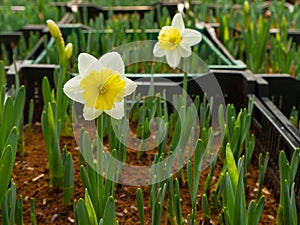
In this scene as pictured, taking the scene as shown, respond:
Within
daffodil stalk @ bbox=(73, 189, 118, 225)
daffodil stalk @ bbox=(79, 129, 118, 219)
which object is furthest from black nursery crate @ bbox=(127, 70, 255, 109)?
daffodil stalk @ bbox=(73, 189, 118, 225)

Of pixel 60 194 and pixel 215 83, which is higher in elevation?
pixel 215 83

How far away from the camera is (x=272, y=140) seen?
1548 millimetres

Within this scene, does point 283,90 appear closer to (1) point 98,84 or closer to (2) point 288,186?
(2) point 288,186

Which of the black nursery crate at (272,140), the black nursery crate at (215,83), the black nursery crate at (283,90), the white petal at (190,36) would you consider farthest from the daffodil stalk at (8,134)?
the black nursery crate at (283,90)

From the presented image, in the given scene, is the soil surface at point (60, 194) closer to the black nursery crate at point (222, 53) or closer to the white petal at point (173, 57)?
the white petal at point (173, 57)

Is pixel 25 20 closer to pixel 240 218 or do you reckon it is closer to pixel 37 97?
pixel 37 97

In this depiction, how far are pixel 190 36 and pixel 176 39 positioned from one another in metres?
0.04

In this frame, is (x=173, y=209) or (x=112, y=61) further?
(x=173, y=209)

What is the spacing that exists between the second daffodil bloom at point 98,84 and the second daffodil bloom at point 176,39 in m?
0.46

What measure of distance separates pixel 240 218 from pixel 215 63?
4.23ft

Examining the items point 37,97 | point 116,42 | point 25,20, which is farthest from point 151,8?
point 37,97

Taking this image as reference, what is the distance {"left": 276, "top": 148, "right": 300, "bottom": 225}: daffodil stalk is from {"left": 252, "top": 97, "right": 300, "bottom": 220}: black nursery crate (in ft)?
0.60

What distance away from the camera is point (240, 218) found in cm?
100

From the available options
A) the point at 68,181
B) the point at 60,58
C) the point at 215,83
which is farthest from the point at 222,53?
the point at 68,181
